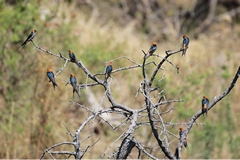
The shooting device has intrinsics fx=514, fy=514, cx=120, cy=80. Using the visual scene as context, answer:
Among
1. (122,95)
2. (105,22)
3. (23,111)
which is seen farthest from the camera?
(105,22)

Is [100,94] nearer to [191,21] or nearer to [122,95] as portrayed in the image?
[122,95]

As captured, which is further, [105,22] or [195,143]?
[105,22]

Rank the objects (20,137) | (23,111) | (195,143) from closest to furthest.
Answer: (20,137)
(23,111)
(195,143)

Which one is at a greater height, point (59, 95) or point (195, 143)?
point (59, 95)

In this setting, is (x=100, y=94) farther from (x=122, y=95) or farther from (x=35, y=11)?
(x=35, y=11)

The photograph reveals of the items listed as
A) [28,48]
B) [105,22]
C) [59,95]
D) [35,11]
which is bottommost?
[59,95]

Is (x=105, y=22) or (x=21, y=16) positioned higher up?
(x=105, y=22)

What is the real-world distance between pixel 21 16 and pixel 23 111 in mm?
1150

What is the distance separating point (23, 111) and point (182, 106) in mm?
2053

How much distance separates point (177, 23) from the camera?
12.9 metres

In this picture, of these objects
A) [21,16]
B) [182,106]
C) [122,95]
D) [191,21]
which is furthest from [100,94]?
[191,21]

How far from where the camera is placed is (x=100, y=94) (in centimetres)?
824

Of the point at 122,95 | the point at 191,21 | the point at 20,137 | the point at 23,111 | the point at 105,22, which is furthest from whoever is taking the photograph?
the point at 191,21

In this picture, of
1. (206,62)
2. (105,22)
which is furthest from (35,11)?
(105,22)
